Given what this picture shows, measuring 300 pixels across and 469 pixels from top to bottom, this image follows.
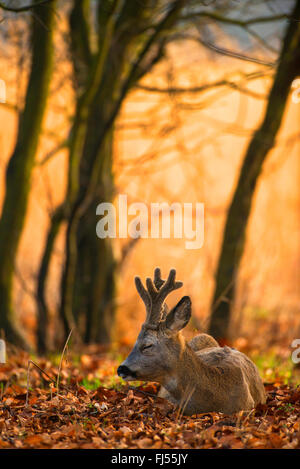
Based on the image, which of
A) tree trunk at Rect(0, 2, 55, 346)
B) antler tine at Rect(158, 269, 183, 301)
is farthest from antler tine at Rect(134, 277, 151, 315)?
tree trunk at Rect(0, 2, 55, 346)

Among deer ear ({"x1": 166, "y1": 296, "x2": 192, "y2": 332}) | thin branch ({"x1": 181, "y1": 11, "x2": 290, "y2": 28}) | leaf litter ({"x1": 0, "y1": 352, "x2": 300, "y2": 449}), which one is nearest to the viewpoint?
Result: leaf litter ({"x1": 0, "y1": 352, "x2": 300, "y2": 449})

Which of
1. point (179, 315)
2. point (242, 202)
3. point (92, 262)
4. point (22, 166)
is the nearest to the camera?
point (179, 315)

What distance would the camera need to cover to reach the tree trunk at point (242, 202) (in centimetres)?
904

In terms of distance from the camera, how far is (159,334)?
5.07m

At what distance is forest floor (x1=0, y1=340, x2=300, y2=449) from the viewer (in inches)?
181

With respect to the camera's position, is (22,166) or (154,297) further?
(22,166)

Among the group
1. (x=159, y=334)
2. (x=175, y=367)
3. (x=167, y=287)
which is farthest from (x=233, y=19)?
(x=175, y=367)

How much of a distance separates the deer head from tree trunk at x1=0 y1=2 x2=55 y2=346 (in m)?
4.67

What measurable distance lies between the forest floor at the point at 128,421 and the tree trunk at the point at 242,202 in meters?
3.10

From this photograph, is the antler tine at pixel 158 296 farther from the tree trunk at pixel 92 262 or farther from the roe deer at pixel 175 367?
the tree trunk at pixel 92 262

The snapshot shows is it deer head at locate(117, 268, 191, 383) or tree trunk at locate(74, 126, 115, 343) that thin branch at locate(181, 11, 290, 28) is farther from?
deer head at locate(117, 268, 191, 383)

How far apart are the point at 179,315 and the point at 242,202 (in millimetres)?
4773

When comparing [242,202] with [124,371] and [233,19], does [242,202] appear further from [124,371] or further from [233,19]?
[124,371]

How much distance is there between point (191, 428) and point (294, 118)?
16303 millimetres
